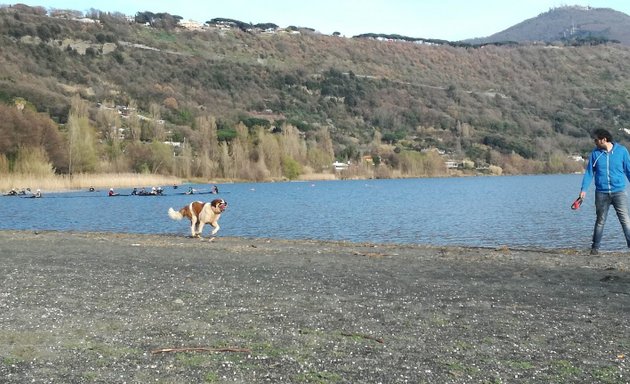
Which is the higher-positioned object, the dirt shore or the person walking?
the person walking

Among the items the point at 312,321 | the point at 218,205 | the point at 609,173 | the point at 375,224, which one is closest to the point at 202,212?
the point at 218,205

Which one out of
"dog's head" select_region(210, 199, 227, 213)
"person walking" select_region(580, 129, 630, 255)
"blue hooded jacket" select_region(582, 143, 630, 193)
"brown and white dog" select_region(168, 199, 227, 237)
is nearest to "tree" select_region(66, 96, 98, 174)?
"brown and white dog" select_region(168, 199, 227, 237)

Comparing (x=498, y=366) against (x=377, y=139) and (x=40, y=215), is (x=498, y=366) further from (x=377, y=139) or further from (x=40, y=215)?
(x=377, y=139)

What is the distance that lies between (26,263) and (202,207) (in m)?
8.29

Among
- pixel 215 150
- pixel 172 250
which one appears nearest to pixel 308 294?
pixel 172 250

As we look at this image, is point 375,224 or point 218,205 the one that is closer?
point 218,205

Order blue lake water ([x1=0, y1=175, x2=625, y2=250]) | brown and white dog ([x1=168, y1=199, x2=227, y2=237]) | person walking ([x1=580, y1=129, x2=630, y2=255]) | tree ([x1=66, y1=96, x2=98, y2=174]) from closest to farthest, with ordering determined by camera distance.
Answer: person walking ([x1=580, y1=129, x2=630, y2=255]) → brown and white dog ([x1=168, y1=199, x2=227, y2=237]) → blue lake water ([x1=0, y1=175, x2=625, y2=250]) → tree ([x1=66, y1=96, x2=98, y2=174])

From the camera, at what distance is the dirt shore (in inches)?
264

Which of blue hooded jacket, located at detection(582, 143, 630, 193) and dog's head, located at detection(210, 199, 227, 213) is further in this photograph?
dog's head, located at detection(210, 199, 227, 213)

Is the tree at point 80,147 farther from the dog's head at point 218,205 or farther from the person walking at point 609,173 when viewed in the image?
the person walking at point 609,173

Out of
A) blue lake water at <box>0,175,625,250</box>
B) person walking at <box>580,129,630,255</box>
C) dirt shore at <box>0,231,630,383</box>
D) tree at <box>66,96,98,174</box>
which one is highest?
tree at <box>66,96,98,174</box>

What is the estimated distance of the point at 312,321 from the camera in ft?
29.2

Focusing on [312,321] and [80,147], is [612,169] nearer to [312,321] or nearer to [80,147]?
[312,321]

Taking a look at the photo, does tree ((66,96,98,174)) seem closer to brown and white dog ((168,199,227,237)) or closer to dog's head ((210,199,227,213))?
brown and white dog ((168,199,227,237))
